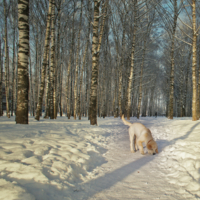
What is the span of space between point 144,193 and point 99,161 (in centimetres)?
139

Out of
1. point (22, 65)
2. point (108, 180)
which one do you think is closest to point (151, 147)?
point (108, 180)

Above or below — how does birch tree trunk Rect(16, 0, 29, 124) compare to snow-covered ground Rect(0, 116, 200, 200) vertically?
above

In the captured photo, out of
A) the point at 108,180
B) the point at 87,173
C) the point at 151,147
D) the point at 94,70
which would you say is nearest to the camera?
the point at 108,180

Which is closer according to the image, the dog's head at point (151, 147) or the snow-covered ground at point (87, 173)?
the snow-covered ground at point (87, 173)

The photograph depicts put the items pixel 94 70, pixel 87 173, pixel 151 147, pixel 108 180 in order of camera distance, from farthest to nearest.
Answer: pixel 94 70 → pixel 151 147 → pixel 87 173 → pixel 108 180

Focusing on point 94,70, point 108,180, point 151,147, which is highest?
point 94,70

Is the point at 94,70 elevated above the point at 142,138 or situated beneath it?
elevated above

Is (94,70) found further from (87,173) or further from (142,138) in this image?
(87,173)

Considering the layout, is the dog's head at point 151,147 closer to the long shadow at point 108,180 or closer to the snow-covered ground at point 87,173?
the snow-covered ground at point 87,173

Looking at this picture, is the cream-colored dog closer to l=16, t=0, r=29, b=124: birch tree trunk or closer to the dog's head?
the dog's head

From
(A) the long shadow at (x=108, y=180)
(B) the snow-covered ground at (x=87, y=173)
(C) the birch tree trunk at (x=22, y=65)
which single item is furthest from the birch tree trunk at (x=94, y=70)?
(A) the long shadow at (x=108, y=180)

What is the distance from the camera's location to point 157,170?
9.93 ft

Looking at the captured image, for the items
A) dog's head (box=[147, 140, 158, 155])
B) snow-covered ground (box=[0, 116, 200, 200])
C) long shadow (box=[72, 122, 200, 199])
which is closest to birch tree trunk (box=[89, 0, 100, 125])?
snow-covered ground (box=[0, 116, 200, 200])

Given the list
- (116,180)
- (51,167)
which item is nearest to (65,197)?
(51,167)
